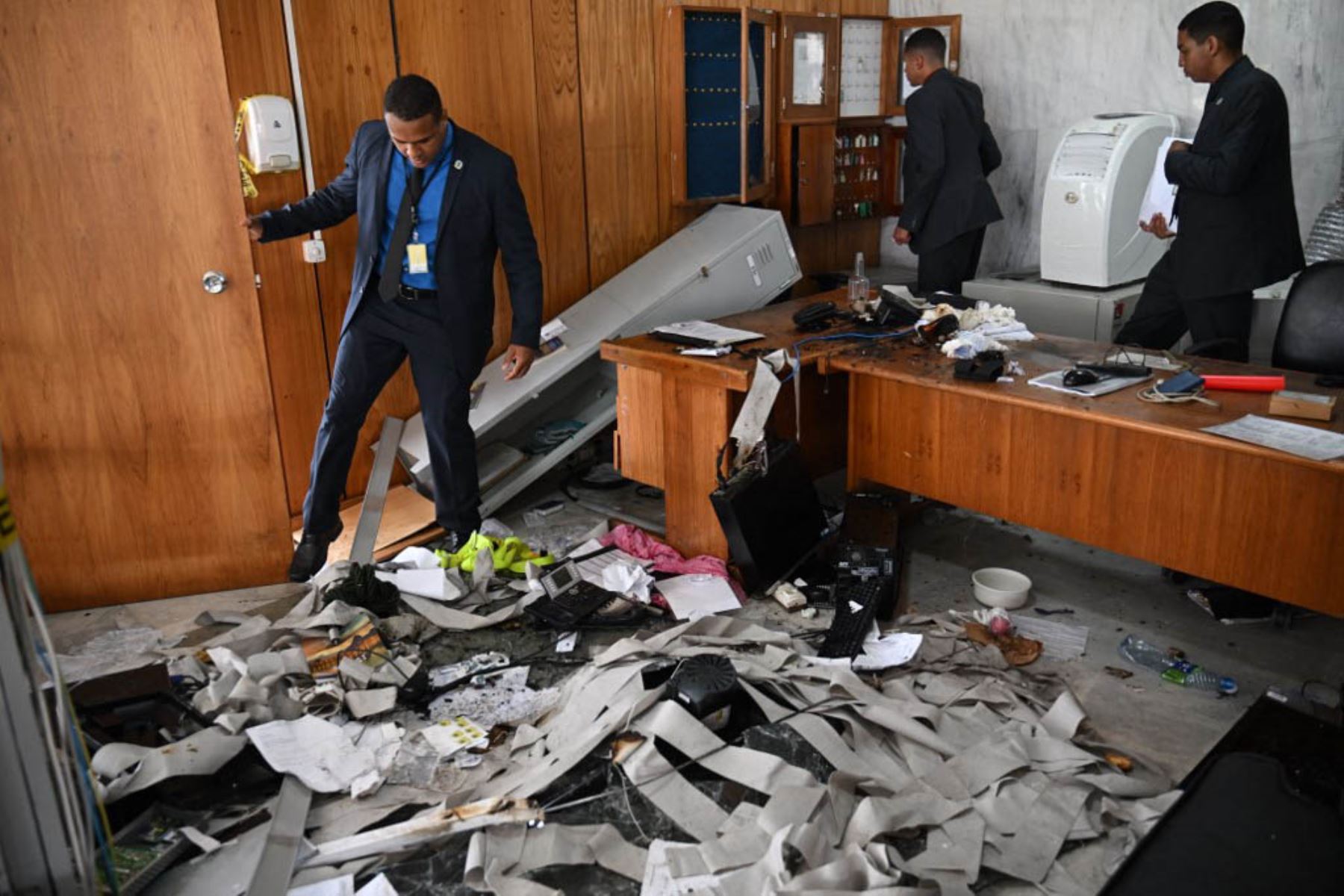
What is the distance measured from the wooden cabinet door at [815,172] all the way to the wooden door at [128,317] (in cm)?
308

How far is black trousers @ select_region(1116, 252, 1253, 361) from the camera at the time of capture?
405 centimetres

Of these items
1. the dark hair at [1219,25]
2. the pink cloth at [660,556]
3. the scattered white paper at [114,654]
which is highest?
the dark hair at [1219,25]

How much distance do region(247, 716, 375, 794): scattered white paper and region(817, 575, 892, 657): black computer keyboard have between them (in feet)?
4.37

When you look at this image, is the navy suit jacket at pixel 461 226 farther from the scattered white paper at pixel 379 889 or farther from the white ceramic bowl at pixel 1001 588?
the scattered white paper at pixel 379 889

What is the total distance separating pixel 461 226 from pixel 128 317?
1.11 m

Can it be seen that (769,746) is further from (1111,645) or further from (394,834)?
(1111,645)

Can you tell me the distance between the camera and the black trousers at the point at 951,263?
5199mm

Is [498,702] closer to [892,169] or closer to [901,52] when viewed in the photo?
[892,169]

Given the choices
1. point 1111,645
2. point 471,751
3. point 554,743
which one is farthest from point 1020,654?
point 471,751

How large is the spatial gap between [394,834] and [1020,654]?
6.00 ft

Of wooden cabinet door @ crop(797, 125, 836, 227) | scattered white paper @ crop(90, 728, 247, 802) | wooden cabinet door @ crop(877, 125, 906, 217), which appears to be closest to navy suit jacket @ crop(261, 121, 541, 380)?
scattered white paper @ crop(90, 728, 247, 802)

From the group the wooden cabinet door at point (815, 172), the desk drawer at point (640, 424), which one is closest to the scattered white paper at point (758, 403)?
the desk drawer at point (640, 424)

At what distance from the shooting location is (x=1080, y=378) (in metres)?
3.20

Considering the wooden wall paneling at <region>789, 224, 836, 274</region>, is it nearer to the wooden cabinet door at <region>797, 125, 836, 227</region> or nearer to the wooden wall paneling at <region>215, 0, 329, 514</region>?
the wooden cabinet door at <region>797, 125, 836, 227</region>
